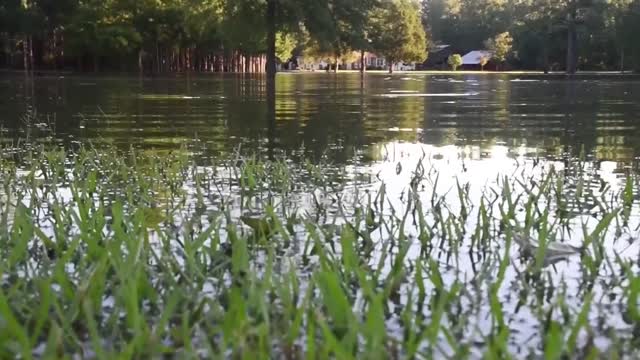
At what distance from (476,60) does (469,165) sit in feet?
394

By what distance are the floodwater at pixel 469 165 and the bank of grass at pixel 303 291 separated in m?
0.03

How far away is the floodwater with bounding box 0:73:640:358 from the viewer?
3.81 metres

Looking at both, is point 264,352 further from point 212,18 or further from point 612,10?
point 612,10

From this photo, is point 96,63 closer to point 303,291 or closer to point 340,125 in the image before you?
point 340,125

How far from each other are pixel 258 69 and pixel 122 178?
81496 mm

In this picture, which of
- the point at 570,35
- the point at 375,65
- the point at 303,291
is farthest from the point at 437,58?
the point at 303,291

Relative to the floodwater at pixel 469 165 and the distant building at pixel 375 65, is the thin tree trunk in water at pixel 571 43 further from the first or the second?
the distant building at pixel 375 65

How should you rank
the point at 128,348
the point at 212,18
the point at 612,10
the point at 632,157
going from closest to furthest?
the point at 128,348, the point at 632,157, the point at 212,18, the point at 612,10

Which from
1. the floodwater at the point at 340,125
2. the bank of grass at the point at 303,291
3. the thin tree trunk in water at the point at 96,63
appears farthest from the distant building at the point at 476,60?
the bank of grass at the point at 303,291

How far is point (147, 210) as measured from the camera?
5434mm

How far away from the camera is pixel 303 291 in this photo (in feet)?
13.0

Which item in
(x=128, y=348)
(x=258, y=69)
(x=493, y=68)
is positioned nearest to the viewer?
(x=128, y=348)

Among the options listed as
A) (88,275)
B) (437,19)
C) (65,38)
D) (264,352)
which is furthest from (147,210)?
(437,19)

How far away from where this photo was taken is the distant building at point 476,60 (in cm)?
11988
